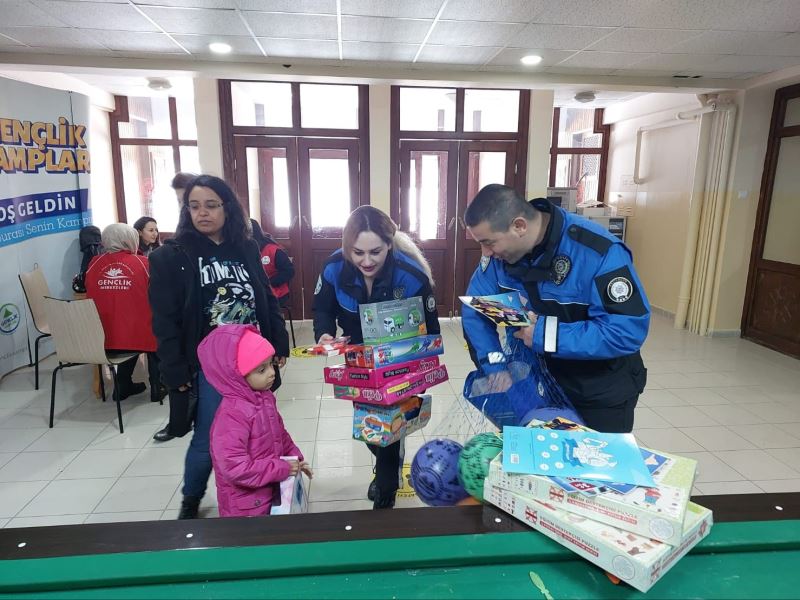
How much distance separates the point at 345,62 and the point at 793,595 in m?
4.85

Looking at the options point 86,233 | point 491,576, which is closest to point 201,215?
point 491,576

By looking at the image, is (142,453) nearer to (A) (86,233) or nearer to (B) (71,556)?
(B) (71,556)

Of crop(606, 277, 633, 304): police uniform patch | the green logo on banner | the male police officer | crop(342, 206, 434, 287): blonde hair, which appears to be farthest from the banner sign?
crop(606, 277, 633, 304): police uniform patch

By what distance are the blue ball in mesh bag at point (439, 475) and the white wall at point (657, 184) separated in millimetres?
5857

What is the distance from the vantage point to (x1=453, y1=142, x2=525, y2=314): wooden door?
6121mm

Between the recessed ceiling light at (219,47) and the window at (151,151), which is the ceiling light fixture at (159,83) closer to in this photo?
the window at (151,151)

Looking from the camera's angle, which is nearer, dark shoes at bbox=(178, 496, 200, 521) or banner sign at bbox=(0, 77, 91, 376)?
dark shoes at bbox=(178, 496, 200, 521)

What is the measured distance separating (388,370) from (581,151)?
717 centimetres

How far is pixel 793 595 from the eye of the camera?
845mm

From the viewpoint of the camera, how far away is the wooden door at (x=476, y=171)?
6.12 m

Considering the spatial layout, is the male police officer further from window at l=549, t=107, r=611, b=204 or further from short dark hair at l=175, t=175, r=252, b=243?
window at l=549, t=107, r=611, b=204

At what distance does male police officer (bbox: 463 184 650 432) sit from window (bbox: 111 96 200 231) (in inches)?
256

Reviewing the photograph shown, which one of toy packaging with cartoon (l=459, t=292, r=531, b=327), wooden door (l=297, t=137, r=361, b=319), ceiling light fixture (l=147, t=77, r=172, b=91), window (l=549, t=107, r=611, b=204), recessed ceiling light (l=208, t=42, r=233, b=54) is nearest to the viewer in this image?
toy packaging with cartoon (l=459, t=292, r=531, b=327)

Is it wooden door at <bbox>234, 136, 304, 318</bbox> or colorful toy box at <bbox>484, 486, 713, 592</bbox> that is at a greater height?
wooden door at <bbox>234, 136, 304, 318</bbox>
